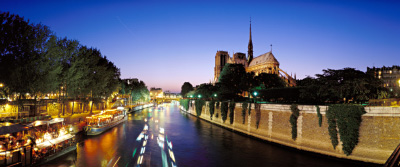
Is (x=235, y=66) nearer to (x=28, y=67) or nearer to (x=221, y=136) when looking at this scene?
(x=221, y=136)

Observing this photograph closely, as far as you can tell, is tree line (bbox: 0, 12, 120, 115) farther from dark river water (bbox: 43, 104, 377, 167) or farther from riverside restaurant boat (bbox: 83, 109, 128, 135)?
dark river water (bbox: 43, 104, 377, 167)

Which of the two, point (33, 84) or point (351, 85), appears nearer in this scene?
point (351, 85)

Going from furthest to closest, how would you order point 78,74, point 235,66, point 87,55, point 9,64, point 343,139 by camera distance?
point 235,66
point 87,55
point 78,74
point 9,64
point 343,139

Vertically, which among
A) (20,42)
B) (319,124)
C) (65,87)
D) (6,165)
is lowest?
(6,165)

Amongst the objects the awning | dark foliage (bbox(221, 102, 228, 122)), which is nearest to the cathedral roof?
dark foliage (bbox(221, 102, 228, 122))

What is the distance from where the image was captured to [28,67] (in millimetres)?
28656

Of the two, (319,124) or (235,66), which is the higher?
(235,66)

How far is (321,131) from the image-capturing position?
848 inches

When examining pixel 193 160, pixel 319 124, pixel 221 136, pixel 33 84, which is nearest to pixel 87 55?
pixel 33 84

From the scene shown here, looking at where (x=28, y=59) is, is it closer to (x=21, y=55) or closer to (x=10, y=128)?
(x=21, y=55)

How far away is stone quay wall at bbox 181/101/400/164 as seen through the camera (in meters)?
17.9

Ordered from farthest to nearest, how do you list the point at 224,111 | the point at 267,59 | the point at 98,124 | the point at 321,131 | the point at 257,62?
the point at 257,62, the point at 267,59, the point at 224,111, the point at 98,124, the point at 321,131

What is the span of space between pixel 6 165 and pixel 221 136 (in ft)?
76.3

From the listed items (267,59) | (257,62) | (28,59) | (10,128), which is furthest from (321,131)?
(257,62)
